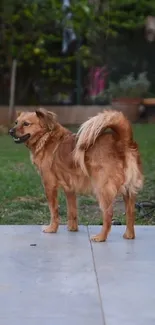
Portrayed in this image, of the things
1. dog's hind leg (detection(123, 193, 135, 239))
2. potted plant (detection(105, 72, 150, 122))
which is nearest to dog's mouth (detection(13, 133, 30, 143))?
dog's hind leg (detection(123, 193, 135, 239))

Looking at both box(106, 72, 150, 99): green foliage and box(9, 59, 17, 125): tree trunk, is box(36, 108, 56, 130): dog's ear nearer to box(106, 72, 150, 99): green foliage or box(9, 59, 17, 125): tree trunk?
box(9, 59, 17, 125): tree trunk

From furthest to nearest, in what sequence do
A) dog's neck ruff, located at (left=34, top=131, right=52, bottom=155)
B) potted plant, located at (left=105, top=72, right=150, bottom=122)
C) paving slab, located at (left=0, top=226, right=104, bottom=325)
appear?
1. potted plant, located at (left=105, top=72, right=150, bottom=122)
2. dog's neck ruff, located at (left=34, top=131, right=52, bottom=155)
3. paving slab, located at (left=0, top=226, right=104, bottom=325)

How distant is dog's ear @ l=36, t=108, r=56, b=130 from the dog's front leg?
575mm

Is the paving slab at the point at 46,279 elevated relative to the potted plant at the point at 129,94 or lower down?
elevated

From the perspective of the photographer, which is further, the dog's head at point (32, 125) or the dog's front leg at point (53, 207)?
the dog's front leg at point (53, 207)

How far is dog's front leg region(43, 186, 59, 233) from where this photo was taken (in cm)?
630

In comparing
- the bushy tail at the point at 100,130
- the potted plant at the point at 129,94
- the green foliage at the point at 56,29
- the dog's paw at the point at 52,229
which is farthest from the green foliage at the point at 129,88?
the bushy tail at the point at 100,130

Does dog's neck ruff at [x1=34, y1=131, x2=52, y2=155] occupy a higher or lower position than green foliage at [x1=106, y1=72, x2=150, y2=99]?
higher

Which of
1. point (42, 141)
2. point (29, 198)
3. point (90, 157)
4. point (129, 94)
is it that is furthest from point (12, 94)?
point (90, 157)

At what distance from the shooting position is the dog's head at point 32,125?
6070mm

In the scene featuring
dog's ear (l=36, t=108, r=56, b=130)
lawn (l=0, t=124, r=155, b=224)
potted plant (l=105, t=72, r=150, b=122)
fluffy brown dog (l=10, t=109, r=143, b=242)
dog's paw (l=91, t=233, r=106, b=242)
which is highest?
dog's ear (l=36, t=108, r=56, b=130)

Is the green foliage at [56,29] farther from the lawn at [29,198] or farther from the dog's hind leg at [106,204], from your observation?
the dog's hind leg at [106,204]

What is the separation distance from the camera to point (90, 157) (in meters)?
6.00

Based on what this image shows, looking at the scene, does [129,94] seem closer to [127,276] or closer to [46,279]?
[127,276]
